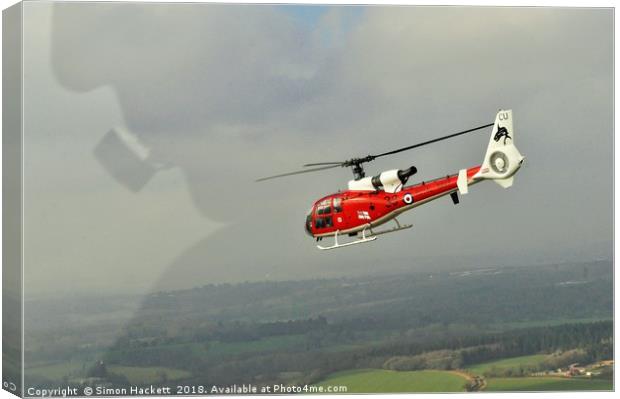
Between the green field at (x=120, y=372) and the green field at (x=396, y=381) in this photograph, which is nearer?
the green field at (x=120, y=372)

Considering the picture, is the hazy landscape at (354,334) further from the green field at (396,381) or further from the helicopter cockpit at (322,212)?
the helicopter cockpit at (322,212)

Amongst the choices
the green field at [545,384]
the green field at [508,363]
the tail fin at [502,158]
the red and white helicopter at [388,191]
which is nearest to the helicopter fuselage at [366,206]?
the red and white helicopter at [388,191]

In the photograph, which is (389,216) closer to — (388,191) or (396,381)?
(388,191)

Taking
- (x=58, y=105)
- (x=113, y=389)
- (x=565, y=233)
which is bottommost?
(x=113, y=389)

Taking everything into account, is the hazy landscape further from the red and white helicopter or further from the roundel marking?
the roundel marking

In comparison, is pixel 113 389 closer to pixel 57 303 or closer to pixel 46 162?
pixel 57 303

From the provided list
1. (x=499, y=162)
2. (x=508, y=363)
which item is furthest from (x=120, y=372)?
(x=499, y=162)

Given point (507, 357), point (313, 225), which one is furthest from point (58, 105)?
point (507, 357)
